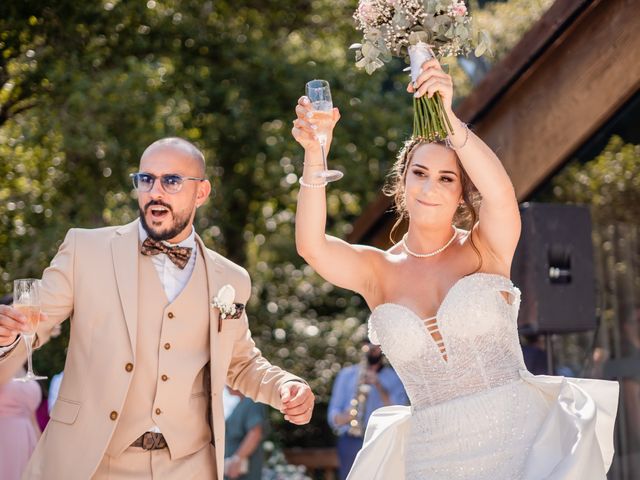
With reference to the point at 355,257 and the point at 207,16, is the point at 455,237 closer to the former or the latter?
the point at 355,257

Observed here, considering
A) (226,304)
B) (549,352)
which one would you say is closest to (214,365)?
(226,304)

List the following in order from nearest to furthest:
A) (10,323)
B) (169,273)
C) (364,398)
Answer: (10,323)
(169,273)
(364,398)

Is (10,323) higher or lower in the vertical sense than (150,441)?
higher

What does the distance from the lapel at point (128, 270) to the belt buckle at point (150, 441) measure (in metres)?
0.35

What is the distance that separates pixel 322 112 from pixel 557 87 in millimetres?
3617

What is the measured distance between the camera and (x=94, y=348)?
173 inches

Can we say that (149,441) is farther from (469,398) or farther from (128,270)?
(469,398)

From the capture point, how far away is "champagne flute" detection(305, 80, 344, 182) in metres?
4.05

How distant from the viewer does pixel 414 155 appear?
4.43m

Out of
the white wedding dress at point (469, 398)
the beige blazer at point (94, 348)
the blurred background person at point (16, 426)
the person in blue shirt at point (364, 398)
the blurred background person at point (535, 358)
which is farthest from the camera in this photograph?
the person in blue shirt at point (364, 398)

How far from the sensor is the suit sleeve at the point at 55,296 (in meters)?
4.28

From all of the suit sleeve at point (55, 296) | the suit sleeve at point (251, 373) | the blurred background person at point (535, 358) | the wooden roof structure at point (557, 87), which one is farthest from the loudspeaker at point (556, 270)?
the suit sleeve at point (55, 296)

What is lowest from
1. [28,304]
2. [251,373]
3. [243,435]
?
[243,435]

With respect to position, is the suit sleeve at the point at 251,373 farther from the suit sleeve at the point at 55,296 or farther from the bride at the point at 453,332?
the suit sleeve at the point at 55,296
